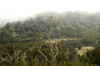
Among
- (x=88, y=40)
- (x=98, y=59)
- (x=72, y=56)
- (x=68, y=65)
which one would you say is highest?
(x=68, y=65)

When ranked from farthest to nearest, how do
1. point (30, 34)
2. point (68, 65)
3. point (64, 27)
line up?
1. point (64, 27)
2. point (30, 34)
3. point (68, 65)

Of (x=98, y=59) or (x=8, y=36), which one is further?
(x=8, y=36)

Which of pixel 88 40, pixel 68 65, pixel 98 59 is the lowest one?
pixel 88 40

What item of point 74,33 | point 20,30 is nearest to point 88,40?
point 74,33

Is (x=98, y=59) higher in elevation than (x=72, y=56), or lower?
higher

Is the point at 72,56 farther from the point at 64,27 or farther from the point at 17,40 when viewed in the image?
the point at 64,27

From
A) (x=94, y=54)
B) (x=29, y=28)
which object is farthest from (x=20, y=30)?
(x=94, y=54)

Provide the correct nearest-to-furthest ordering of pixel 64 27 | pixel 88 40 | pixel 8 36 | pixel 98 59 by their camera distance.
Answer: pixel 98 59, pixel 88 40, pixel 8 36, pixel 64 27

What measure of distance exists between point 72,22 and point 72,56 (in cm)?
10182

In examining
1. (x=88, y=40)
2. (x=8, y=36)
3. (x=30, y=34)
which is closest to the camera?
(x=88, y=40)

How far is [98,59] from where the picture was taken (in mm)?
18656

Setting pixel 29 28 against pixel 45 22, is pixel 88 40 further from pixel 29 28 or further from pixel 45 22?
pixel 45 22

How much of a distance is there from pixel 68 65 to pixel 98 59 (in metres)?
7.18

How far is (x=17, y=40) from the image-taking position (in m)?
65.4
